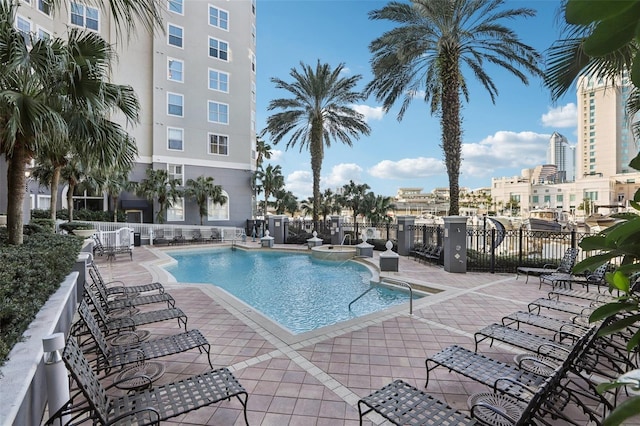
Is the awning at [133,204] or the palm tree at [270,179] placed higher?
the palm tree at [270,179]

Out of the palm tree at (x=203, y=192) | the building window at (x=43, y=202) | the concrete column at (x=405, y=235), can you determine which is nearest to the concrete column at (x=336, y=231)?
the concrete column at (x=405, y=235)

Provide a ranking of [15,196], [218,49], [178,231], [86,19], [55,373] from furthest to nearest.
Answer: [218,49] < [86,19] < [178,231] < [15,196] < [55,373]

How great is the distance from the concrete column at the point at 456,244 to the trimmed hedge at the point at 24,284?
32.9 feet

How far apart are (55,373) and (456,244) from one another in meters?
10.6

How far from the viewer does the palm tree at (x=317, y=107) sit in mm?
19312

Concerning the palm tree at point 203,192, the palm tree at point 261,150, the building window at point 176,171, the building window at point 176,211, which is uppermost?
the palm tree at point 261,150

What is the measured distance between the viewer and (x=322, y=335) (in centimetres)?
538

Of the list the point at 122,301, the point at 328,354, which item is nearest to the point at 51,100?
the point at 122,301

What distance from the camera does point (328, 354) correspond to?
4715 millimetres

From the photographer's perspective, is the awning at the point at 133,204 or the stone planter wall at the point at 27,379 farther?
the awning at the point at 133,204

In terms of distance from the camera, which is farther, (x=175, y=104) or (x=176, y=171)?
(x=176, y=171)

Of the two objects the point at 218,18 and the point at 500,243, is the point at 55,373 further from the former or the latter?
the point at 218,18

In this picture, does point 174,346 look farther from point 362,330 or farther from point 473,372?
point 473,372

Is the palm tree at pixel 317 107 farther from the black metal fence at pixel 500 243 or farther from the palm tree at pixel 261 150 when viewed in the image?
the palm tree at pixel 261 150
